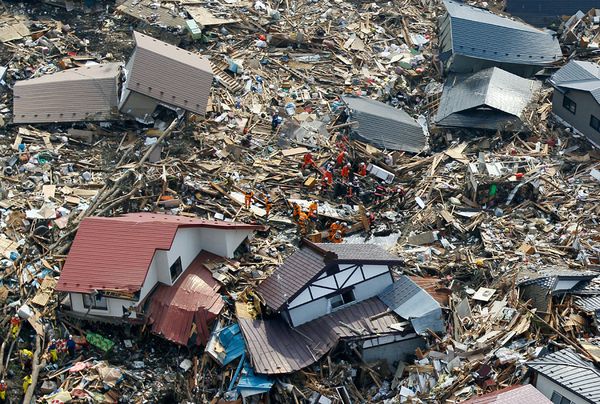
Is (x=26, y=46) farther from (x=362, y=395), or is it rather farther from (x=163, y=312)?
(x=362, y=395)

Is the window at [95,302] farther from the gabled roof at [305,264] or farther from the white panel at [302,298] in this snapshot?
the white panel at [302,298]

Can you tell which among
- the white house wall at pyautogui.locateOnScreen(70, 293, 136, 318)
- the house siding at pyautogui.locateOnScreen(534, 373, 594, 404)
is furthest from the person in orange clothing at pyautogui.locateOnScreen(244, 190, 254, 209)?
the house siding at pyautogui.locateOnScreen(534, 373, 594, 404)

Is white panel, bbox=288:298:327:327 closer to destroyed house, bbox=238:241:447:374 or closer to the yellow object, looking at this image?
destroyed house, bbox=238:241:447:374

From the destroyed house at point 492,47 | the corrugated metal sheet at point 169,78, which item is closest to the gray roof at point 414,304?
the corrugated metal sheet at point 169,78

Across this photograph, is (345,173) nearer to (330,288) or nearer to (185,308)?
(330,288)

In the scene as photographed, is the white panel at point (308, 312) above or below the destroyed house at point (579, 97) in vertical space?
below

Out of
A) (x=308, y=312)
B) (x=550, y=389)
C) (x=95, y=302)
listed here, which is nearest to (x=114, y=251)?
(x=95, y=302)
